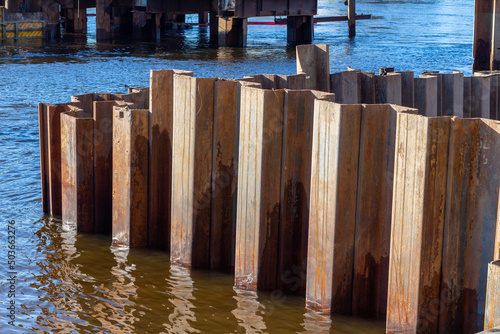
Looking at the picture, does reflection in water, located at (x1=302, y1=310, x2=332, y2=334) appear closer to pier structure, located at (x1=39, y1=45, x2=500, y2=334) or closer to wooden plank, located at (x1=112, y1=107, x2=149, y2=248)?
pier structure, located at (x1=39, y1=45, x2=500, y2=334)

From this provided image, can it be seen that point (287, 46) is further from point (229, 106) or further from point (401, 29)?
point (229, 106)

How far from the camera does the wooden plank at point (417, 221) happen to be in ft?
21.3

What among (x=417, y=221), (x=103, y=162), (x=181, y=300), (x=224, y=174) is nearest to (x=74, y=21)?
(x=103, y=162)

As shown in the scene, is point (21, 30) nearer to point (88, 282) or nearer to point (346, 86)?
point (346, 86)

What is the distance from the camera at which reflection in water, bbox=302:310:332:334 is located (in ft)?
24.2

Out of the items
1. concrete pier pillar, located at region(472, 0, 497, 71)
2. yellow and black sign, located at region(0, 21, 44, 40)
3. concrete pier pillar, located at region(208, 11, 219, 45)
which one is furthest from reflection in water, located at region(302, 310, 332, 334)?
concrete pier pillar, located at region(208, 11, 219, 45)

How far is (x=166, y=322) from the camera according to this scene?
25.3 feet

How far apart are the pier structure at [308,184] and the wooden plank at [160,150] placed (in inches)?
0.6

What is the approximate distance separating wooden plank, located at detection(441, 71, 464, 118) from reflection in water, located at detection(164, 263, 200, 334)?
463 cm

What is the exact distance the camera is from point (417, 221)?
259 inches

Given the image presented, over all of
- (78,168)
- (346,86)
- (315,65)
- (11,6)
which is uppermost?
(11,6)

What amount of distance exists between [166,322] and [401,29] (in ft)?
160

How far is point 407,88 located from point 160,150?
3668mm

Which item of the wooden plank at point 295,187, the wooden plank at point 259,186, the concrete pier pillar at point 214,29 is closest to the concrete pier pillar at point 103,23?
the concrete pier pillar at point 214,29
